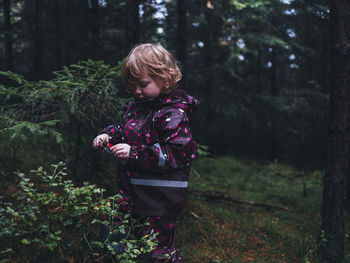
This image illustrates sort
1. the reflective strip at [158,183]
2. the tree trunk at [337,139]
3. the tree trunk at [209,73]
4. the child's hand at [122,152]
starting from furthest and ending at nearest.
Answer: the tree trunk at [209,73]
the tree trunk at [337,139]
the reflective strip at [158,183]
the child's hand at [122,152]

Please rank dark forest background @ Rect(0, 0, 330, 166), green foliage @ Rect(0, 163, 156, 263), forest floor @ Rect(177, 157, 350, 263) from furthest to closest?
dark forest background @ Rect(0, 0, 330, 166), forest floor @ Rect(177, 157, 350, 263), green foliage @ Rect(0, 163, 156, 263)

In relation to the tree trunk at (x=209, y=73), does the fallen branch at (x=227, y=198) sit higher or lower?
lower

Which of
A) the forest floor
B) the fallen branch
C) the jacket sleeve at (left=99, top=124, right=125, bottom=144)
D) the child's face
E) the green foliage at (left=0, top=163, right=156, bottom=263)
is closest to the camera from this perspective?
the green foliage at (left=0, top=163, right=156, bottom=263)

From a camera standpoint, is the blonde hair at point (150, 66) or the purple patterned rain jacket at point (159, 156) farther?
the blonde hair at point (150, 66)

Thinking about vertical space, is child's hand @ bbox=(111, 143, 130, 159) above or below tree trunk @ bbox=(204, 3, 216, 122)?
below

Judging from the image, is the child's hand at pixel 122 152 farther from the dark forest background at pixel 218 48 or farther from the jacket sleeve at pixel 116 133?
the dark forest background at pixel 218 48

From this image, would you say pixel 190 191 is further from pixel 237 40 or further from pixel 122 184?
pixel 237 40

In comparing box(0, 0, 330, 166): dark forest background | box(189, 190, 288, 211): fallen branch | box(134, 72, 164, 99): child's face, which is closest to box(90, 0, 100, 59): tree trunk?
box(0, 0, 330, 166): dark forest background

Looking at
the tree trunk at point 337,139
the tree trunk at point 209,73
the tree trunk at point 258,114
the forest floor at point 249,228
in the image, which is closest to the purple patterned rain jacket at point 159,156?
the forest floor at point 249,228

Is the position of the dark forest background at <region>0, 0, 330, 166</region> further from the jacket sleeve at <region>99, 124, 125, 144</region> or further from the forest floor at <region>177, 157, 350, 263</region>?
the jacket sleeve at <region>99, 124, 125, 144</region>

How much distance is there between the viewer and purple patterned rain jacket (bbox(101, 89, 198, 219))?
2.52 meters

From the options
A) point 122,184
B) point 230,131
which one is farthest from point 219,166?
point 122,184

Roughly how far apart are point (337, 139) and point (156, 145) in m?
2.54

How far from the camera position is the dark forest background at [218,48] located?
5.38 meters
